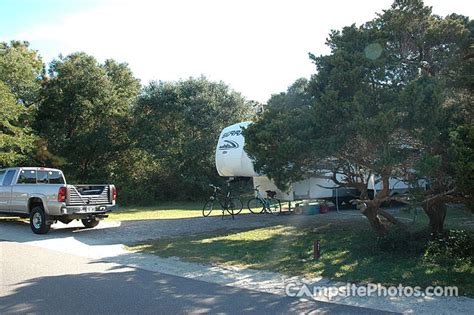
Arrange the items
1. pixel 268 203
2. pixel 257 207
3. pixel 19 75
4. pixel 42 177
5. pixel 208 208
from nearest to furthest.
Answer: pixel 42 177 < pixel 268 203 < pixel 208 208 < pixel 257 207 < pixel 19 75

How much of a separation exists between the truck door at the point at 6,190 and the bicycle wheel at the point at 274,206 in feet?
31.2

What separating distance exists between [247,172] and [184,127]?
1144cm

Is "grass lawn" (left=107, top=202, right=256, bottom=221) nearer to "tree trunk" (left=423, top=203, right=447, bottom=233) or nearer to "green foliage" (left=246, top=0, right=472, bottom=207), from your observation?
"green foliage" (left=246, top=0, right=472, bottom=207)

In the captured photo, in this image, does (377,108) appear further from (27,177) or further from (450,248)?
(27,177)

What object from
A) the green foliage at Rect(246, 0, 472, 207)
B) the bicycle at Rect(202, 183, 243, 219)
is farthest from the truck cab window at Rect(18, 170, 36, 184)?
the green foliage at Rect(246, 0, 472, 207)

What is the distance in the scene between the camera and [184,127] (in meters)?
28.5

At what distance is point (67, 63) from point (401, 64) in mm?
24176

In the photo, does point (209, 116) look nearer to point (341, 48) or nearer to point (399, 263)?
point (341, 48)

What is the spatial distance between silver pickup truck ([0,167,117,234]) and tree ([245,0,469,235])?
5.94 m

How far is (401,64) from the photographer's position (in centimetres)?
971

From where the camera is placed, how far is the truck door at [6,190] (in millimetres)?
14648

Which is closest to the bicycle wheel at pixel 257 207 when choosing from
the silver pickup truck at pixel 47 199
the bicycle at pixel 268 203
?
the bicycle at pixel 268 203

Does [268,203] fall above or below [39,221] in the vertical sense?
above

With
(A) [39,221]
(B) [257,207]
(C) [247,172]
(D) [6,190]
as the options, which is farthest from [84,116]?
(A) [39,221]
